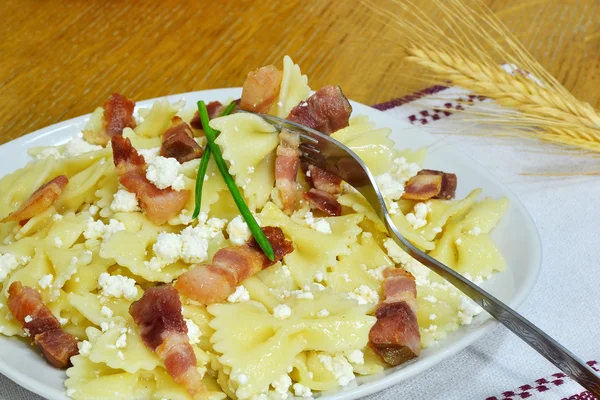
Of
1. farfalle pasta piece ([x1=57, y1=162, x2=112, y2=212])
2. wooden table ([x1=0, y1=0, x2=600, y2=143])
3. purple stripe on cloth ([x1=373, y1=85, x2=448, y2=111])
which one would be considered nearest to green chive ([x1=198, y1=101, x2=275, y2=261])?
farfalle pasta piece ([x1=57, y1=162, x2=112, y2=212])

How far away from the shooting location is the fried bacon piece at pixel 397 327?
2.61m

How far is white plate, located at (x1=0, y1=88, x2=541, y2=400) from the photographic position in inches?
101

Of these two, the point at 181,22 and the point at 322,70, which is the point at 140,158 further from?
the point at 181,22

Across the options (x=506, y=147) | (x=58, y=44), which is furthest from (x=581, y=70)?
(x=58, y=44)

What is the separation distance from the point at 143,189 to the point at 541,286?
1885 mm

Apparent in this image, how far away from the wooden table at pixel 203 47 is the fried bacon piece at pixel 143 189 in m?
1.85

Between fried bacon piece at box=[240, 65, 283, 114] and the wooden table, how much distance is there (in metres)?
1.66

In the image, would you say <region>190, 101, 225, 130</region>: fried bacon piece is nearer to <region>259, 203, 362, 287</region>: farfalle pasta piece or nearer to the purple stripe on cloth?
<region>259, 203, 362, 287</region>: farfalle pasta piece

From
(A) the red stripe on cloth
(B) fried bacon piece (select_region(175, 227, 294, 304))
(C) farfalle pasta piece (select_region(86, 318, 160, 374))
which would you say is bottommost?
(A) the red stripe on cloth

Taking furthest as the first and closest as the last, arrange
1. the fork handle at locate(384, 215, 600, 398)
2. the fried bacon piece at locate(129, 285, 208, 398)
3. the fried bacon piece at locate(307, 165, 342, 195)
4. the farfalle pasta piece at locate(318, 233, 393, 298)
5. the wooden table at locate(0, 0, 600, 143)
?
the wooden table at locate(0, 0, 600, 143)
the fried bacon piece at locate(307, 165, 342, 195)
the farfalle pasta piece at locate(318, 233, 393, 298)
the fried bacon piece at locate(129, 285, 208, 398)
the fork handle at locate(384, 215, 600, 398)

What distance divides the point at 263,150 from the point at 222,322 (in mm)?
922


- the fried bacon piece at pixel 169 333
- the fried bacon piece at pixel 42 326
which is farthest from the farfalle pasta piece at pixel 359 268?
the fried bacon piece at pixel 42 326

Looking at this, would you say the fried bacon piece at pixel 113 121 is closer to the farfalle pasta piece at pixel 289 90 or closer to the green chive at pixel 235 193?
the green chive at pixel 235 193

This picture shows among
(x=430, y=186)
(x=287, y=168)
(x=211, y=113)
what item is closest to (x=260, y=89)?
(x=287, y=168)
